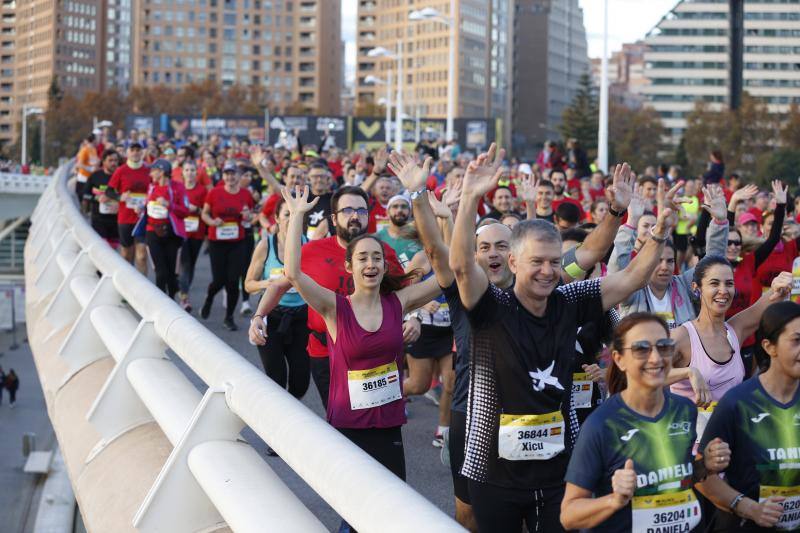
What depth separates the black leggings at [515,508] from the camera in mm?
5160

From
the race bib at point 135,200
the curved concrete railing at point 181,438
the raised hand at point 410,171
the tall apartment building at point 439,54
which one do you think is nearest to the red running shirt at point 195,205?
the race bib at point 135,200

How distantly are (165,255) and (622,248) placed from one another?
29.3 ft

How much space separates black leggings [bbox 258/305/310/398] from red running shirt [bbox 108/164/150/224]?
25.4 ft

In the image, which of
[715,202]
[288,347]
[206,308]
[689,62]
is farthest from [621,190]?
[689,62]

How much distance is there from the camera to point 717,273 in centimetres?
654

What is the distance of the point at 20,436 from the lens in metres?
43.1

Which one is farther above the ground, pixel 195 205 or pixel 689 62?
pixel 689 62

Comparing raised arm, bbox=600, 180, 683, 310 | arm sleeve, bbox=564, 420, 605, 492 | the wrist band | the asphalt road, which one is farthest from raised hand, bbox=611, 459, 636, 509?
the asphalt road

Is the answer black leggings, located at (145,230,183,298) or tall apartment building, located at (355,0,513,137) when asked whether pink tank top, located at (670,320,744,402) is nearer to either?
black leggings, located at (145,230,183,298)

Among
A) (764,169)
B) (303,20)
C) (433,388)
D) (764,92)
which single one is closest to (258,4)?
(303,20)

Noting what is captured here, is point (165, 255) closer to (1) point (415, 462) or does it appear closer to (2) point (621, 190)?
(1) point (415, 462)

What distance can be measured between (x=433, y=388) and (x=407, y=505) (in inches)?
365

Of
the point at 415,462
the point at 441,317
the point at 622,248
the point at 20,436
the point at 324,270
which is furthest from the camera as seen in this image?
the point at 20,436

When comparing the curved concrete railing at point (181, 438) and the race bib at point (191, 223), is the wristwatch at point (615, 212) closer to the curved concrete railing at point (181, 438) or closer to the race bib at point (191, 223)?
the curved concrete railing at point (181, 438)
